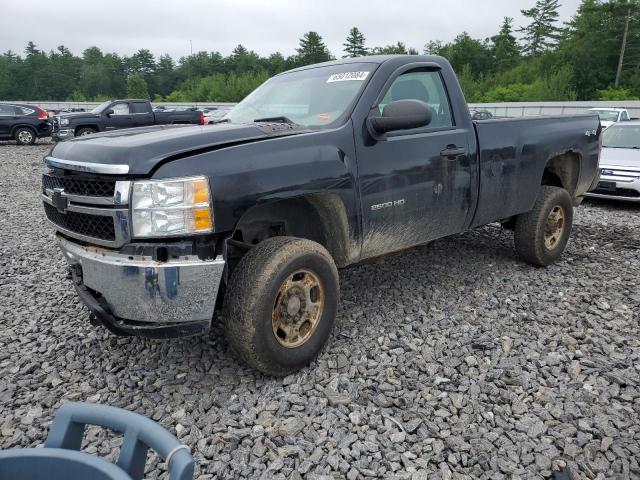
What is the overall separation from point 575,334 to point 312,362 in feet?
6.38

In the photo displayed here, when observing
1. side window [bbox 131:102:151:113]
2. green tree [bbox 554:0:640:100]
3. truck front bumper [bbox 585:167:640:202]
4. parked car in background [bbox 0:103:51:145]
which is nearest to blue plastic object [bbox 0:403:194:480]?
truck front bumper [bbox 585:167:640:202]

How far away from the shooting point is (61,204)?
2932mm

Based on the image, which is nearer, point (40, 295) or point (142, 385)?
point (142, 385)

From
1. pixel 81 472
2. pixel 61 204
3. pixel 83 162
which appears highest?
pixel 83 162

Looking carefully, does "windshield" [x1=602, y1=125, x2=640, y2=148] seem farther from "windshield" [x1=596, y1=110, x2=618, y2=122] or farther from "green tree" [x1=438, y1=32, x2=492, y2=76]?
"green tree" [x1=438, y1=32, x2=492, y2=76]

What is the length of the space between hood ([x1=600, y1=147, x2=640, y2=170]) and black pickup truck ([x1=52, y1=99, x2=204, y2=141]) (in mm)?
12081

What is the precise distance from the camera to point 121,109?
18.3m

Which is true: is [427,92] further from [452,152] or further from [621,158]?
[621,158]

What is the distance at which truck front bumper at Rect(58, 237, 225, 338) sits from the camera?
2537 millimetres

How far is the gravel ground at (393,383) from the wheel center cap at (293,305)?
1.35 ft

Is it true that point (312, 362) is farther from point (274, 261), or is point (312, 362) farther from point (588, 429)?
point (588, 429)

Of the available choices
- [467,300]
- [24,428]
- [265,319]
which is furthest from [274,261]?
[467,300]

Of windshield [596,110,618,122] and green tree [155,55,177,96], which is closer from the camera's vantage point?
windshield [596,110,618,122]

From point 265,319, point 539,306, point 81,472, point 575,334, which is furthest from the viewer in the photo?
point 539,306
